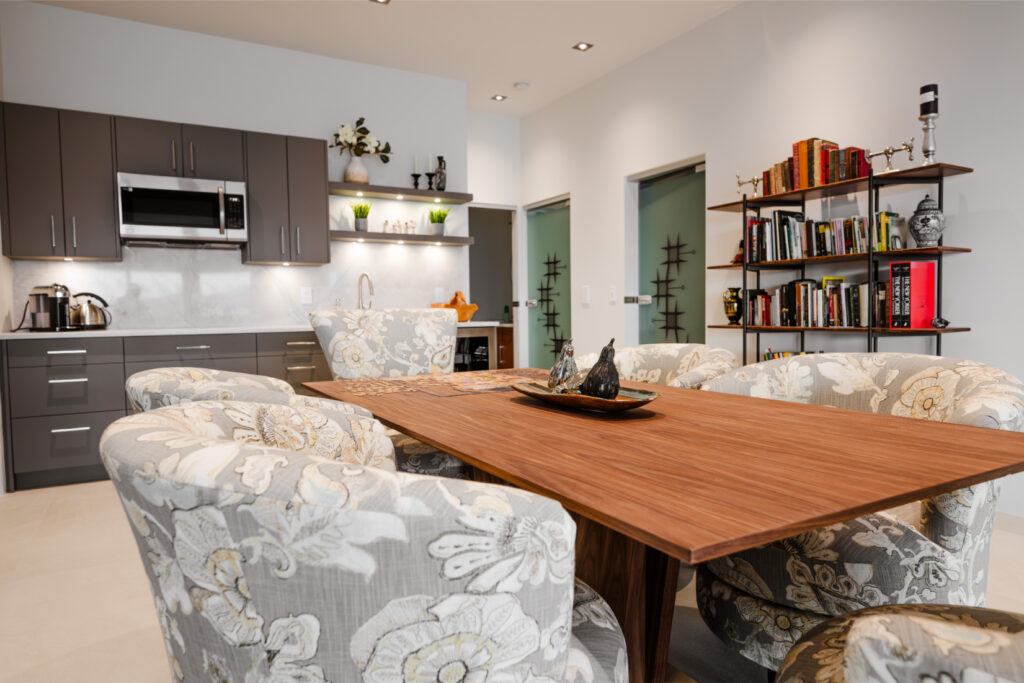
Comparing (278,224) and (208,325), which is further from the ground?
(278,224)

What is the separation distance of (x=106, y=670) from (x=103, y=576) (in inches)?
28.7

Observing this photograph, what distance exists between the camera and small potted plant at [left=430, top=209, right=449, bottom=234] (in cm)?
485

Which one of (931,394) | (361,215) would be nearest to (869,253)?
(931,394)

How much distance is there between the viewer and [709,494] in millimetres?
808

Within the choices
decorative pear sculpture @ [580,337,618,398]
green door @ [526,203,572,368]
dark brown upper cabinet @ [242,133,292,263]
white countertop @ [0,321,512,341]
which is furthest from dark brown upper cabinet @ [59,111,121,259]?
green door @ [526,203,572,368]

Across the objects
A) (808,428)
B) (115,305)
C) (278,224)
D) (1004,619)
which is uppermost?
(278,224)

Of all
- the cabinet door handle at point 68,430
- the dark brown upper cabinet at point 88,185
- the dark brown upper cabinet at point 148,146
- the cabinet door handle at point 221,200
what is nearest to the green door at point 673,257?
the cabinet door handle at point 221,200

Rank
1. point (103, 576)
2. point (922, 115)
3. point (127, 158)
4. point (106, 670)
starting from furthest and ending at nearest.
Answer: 1. point (127, 158)
2. point (922, 115)
3. point (103, 576)
4. point (106, 670)

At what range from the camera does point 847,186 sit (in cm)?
317

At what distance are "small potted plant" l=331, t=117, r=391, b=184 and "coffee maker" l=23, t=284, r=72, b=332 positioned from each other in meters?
1.95

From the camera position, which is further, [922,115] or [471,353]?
[471,353]

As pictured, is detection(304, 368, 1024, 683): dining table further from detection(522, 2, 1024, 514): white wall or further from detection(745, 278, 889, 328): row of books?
detection(522, 2, 1024, 514): white wall

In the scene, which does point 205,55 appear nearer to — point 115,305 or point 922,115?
point 115,305

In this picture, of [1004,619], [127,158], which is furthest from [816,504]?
[127,158]
